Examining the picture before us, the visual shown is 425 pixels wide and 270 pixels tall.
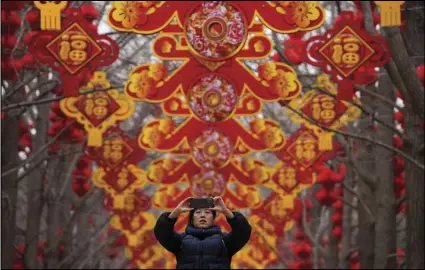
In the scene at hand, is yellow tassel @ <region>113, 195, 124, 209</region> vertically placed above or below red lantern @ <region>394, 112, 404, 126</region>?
below

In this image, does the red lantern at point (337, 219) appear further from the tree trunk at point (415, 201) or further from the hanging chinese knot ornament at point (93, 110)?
the tree trunk at point (415, 201)

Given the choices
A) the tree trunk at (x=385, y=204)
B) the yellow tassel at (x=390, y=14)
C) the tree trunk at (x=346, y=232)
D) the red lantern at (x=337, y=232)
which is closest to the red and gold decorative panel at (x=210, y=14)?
the yellow tassel at (x=390, y=14)

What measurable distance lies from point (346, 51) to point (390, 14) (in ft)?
3.74

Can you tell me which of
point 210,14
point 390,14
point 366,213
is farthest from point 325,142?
point 390,14

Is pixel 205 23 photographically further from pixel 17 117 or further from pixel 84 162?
pixel 84 162

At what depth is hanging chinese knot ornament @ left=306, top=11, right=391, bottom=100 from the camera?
47.7ft

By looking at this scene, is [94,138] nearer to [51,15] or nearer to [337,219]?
[51,15]

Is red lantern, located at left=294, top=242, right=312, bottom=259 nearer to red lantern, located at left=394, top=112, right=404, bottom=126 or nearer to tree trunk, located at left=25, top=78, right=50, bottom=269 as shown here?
tree trunk, located at left=25, top=78, right=50, bottom=269

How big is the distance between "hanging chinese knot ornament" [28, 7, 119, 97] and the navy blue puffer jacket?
22.3ft

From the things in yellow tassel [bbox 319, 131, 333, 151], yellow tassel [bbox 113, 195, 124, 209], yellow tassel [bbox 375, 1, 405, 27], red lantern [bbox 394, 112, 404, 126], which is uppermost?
yellow tassel [bbox 375, 1, 405, 27]

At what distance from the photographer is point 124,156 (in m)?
23.2

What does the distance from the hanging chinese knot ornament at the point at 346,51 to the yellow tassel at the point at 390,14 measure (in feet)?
2.63

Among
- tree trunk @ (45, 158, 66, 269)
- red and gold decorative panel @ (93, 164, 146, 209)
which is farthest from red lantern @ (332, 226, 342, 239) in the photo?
tree trunk @ (45, 158, 66, 269)

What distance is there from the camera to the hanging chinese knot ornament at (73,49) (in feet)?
49.4
